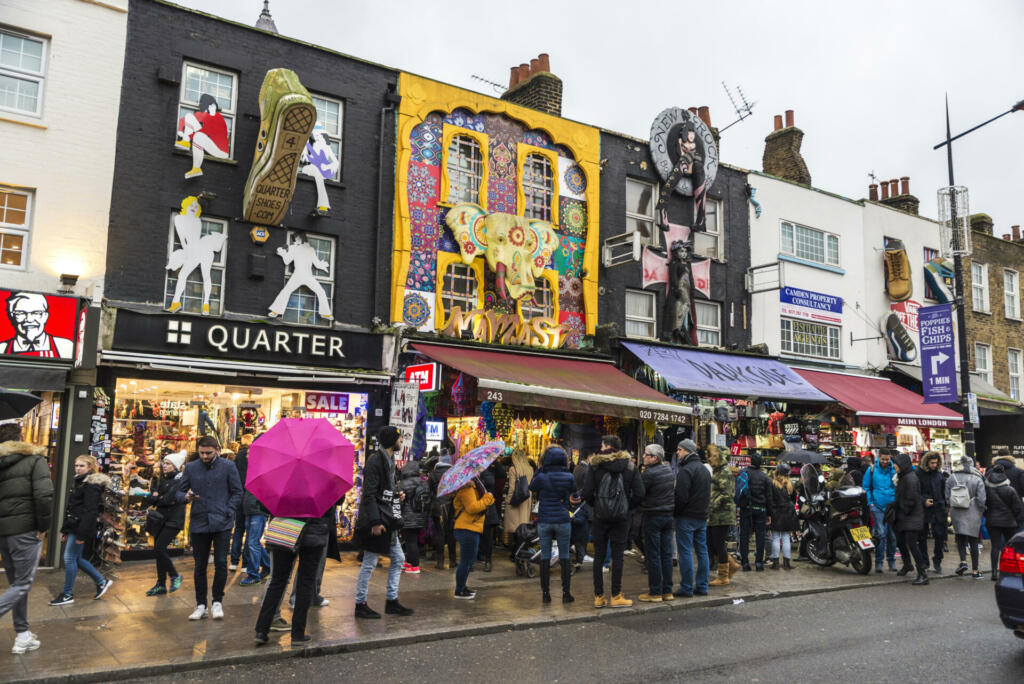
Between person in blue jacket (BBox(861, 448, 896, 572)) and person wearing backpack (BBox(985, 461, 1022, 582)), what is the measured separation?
131cm

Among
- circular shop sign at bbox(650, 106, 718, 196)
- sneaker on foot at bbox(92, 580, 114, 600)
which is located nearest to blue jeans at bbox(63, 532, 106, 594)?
sneaker on foot at bbox(92, 580, 114, 600)

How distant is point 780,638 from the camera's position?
7.95 metres

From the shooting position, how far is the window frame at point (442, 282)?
605 inches

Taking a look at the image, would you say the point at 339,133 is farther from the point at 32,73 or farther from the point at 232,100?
the point at 32,73

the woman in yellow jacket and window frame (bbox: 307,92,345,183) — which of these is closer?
the woman in yellow jacket

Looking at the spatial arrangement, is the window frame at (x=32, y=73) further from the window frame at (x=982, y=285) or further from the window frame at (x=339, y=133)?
the window frame at (x=982, y=285)

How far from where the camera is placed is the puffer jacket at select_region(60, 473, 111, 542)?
29.7 ft

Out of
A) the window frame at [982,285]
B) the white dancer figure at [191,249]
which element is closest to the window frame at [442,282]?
the white dancer figure at [191,249]

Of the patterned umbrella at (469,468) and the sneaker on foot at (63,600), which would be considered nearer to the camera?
the sneaker on foot at (63,600)

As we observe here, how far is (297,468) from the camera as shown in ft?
22.0

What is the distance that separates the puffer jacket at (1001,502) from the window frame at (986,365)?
608 inches

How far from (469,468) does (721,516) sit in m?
3.59

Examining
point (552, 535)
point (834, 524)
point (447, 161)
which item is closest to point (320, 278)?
point (447, 161)

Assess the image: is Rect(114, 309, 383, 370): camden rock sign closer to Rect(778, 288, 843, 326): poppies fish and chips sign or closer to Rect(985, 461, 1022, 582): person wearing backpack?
Rect(985, 461, 1022, 582): person wearing backpack
